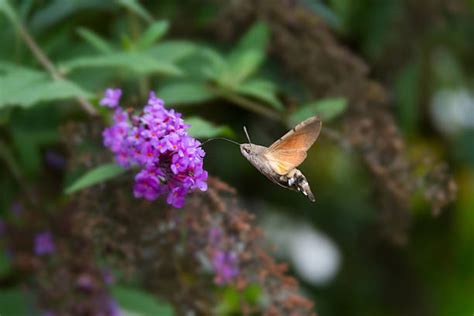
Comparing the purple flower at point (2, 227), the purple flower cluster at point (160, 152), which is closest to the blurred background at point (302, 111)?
A: the purple flower at point (2, 227)

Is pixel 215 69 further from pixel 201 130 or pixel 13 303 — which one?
pixel 13 303

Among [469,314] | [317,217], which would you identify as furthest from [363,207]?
[469,314]

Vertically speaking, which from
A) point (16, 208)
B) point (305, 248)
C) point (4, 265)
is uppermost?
point (305, 248)

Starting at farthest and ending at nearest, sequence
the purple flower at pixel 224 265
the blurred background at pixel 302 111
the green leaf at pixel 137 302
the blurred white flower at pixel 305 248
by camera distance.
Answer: the blurred white flower at pixel 305 248, the green leaf at pixel 137 302, the blurred background at pixel 302 111, the purple flower at pixel 224 265

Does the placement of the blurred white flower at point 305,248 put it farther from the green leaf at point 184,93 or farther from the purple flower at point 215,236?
the purple flower at point 215,236

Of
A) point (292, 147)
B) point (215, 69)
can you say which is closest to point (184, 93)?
point (215, 69)

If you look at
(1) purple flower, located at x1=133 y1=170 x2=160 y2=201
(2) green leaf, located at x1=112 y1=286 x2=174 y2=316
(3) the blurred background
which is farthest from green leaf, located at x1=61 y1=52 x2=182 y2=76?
(2) green leaf, located at x1=112 y1=286 x2=174 y2=316

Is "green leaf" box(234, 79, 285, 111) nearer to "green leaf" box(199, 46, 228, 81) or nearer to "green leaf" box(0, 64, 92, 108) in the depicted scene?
"green leaf" box(199, 46, 228, 81)
